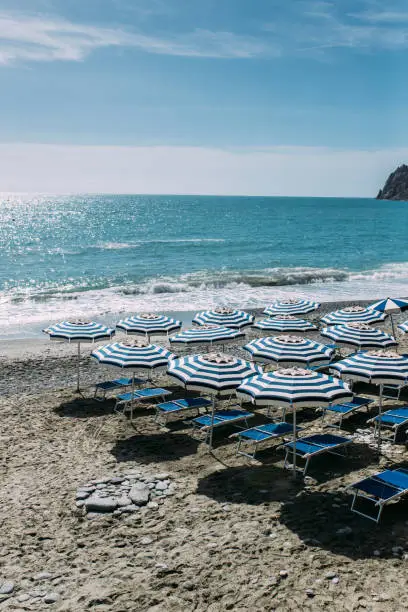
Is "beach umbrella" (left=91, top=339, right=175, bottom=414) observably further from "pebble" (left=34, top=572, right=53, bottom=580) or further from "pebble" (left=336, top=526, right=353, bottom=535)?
"pebble" (left=336, top=526, right=353, bottom=535)

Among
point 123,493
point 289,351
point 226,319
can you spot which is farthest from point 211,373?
point 226,319

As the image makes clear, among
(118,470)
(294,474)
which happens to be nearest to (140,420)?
(118,470)

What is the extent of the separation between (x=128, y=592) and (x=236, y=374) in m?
4.69

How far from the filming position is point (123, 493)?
935cm

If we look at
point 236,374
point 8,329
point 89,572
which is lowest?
point 8,329

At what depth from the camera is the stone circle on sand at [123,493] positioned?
889 cm

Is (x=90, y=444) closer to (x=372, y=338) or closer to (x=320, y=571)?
(x=320, y=571)

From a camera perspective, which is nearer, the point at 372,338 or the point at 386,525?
the point at 386,525

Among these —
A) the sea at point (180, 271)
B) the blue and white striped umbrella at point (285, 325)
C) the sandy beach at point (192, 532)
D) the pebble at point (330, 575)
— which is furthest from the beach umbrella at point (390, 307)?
the sea at point (180, 271)

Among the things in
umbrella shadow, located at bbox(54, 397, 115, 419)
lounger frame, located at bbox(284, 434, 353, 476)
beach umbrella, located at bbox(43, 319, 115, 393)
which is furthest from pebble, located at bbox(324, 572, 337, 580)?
beach umbrella, located at bbox(43, 319, 115, 393)

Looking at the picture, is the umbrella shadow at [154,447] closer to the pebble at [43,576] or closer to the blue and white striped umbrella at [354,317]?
the pebble at [43,576]

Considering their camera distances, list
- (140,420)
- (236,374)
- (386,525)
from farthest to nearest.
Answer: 1. (140,420)
2. (236,374)
3. (386,525)

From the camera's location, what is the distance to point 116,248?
67.8 m

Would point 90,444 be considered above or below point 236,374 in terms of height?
below
